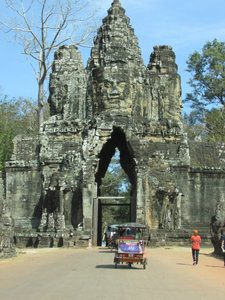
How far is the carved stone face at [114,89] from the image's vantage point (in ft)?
86.0

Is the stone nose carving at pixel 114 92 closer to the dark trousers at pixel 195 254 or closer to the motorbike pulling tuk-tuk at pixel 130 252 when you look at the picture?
the dark trousers at pixel 195 254

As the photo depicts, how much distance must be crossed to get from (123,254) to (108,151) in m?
16.9

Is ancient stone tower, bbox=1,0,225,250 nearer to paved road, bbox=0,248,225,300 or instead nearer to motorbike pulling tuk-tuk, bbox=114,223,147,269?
paved road, bbox=0,248,225,300

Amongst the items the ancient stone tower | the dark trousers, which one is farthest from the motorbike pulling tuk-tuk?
the ancient stone tower

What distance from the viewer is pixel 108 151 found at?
3045 cm

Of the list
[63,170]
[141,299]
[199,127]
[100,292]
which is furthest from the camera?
[199,127]

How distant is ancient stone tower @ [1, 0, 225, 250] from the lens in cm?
2386

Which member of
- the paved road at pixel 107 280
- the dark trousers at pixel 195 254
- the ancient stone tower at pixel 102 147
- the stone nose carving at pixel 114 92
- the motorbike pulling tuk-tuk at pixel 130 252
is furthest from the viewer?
the stone nose carving at pixel 114 92

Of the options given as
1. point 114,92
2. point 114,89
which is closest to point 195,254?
point 114,92

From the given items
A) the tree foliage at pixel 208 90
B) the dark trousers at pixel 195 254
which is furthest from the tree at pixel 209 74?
the dark trousers at pixel 195 254

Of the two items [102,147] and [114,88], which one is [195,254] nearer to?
[102,147]

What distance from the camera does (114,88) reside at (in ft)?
86.1

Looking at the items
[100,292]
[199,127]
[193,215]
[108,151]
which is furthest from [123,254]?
[199,127]

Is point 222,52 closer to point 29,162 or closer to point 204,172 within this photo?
point 204,172
